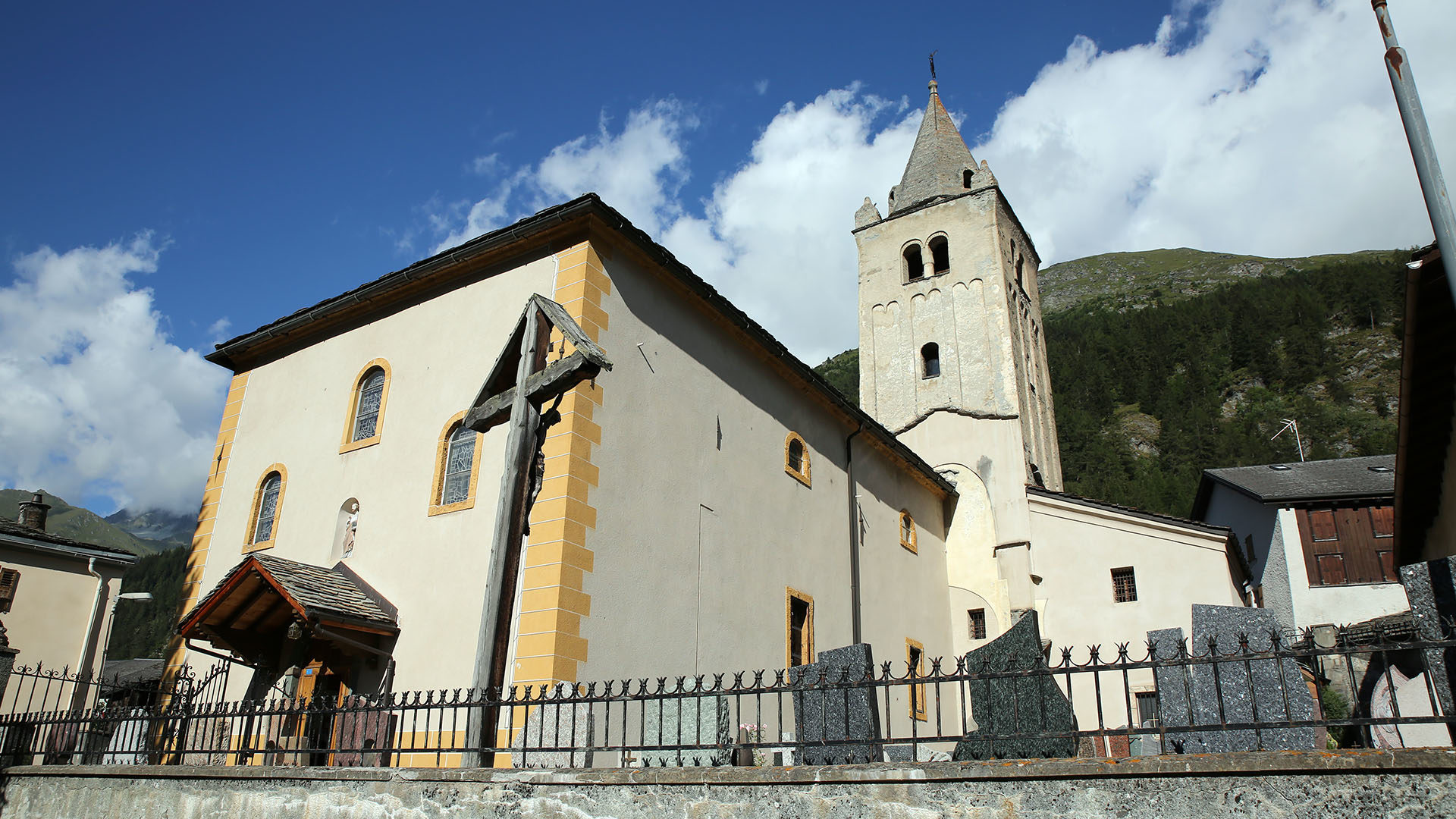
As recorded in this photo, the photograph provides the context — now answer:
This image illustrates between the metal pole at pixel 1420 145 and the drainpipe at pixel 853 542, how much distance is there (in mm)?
12083

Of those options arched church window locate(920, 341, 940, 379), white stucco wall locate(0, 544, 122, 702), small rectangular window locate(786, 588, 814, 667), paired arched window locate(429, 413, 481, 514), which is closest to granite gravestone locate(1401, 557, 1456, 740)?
paired arched window locate(429, 413, 481, 514)

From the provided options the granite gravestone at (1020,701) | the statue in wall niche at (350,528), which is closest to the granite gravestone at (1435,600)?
the granite gravestone at (1020,701)

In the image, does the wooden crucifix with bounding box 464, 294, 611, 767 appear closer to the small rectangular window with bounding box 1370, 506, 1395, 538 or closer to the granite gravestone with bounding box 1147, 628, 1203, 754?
the granite gravestone with bounding box 1147, 628, 1203, 754

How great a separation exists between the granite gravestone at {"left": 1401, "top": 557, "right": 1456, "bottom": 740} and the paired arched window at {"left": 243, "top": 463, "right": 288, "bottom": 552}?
1393 centimetres

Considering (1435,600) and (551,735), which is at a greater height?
(1435,600)

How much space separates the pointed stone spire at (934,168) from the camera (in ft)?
93.3

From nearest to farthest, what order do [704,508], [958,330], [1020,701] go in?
[1020,701] < [704,508] < [958,330]

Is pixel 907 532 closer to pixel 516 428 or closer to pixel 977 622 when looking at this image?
pixel 977 622

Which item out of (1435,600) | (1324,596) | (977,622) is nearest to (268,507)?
(1435,600)

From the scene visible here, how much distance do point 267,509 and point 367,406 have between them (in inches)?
94.9

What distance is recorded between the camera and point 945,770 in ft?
17.0

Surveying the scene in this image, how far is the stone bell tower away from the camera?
949 inches

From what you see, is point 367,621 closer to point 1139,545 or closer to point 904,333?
point 1139,545

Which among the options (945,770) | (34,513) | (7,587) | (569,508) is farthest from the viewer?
(34,513)
